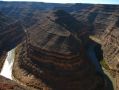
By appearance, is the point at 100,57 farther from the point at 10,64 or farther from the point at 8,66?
the point at 8,66

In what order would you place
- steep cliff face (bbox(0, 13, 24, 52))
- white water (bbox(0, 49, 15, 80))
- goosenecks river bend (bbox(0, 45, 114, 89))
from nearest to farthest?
white water (bbox(0, 49, 15, 80)) < goosenecks river bend (bbox(0, 45, 114, 89)) < steep cliff face (bbox(0, 13, 24, 52))

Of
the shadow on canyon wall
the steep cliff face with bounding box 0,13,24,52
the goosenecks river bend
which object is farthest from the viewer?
the steep cliff face with bounding box 0,13,24,52

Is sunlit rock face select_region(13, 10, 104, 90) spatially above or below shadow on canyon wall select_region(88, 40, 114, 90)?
above

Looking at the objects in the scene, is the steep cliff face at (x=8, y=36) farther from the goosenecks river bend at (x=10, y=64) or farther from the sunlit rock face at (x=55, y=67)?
the sunlit rock face at (x=55, y=67)

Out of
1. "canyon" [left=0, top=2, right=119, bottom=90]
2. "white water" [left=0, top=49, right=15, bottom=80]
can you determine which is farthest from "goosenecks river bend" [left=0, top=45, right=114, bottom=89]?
"canyon" [left=0, top=2, right=119, bottom=90]

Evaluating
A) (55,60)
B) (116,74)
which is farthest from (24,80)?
(116,74)

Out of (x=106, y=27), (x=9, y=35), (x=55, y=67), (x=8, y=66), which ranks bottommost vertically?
(x=8, y=66)

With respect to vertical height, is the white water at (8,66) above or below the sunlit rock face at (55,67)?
below

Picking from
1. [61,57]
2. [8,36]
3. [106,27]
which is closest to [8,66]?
[61,57]

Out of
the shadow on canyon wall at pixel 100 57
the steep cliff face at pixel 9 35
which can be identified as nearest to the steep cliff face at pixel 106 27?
the shadow on canyon wall at pixel 100 57

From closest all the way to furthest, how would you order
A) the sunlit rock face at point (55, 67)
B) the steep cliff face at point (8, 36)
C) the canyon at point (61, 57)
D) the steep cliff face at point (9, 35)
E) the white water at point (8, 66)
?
the sunlit rock face at point (55, 67) → the canyon at point (61, 57) → the white water at point (8, 66) → the steep cliff face at point (8, 36) → the steep cliff face at point (9, 35)

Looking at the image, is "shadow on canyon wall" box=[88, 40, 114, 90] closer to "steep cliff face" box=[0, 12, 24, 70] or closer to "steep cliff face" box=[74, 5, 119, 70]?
"steep cliff face" box=[74, 5, 119, 70]
